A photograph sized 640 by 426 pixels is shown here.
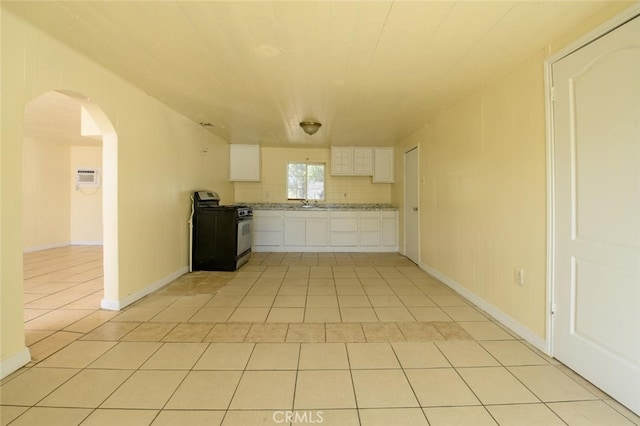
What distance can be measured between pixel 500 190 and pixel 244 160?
4.89m

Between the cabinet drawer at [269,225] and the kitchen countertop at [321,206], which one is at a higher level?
the kitchen countertop at [321,206]

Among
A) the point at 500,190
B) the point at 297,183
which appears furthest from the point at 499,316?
the point at 297,183

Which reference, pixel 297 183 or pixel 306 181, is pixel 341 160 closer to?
pixel 306 181

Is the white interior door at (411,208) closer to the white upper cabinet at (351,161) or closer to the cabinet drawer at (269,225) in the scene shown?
the white upper cabinet at (351,161)

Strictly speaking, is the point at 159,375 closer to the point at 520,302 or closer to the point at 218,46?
the point at 218,46

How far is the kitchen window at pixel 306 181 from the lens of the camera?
6559 millimetres

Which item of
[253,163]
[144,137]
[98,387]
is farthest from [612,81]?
[253,163]

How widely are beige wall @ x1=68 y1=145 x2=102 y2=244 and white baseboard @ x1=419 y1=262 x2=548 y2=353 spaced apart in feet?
23.9

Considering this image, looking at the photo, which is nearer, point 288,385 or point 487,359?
point 288,385

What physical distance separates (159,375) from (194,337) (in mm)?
492

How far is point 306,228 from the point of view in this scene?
6066 millimetres

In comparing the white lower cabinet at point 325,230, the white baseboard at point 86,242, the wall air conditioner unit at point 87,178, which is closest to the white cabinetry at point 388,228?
the white lower cabinet at point 325,230

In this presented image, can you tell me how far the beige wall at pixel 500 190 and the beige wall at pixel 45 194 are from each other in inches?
297

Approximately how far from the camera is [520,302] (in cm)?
232
